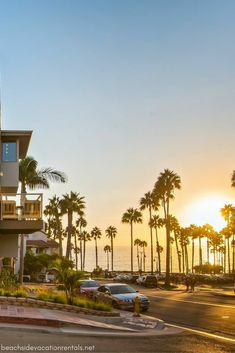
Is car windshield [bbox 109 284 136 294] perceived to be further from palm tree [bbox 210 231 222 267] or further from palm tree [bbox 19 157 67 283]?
palm tree [bbox 210 231 222 267]

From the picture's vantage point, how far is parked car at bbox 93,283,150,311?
25.0 metres

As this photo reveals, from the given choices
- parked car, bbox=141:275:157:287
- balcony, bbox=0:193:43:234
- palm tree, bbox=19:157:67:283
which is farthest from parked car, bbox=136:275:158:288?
balcony, bbox=0:193:43:234

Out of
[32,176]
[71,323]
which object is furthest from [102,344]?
[32,176]

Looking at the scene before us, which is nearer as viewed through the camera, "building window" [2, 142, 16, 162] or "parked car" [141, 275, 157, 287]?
"building window" [2, 142, 16, 162]

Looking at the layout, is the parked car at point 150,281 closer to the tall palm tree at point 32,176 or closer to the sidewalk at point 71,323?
the tall palm tree at point 32,176

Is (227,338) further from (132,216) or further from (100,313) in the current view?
(132,216)

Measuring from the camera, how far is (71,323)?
16.4m

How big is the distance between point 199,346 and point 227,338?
7.91 feet

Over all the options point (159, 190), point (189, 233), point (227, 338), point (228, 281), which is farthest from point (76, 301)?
point (189, 233)

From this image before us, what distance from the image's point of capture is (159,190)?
67312 mm

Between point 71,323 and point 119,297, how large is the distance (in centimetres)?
922

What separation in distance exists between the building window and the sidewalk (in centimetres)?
991

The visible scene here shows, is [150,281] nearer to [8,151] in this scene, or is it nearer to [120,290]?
[120,290]

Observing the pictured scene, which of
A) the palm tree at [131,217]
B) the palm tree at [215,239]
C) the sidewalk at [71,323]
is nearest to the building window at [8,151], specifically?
the sidewalk at [71,323]
